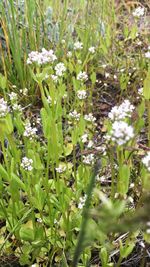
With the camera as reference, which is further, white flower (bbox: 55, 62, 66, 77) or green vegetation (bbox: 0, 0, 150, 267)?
white flower (bbox: 55, 62, 66, 77)

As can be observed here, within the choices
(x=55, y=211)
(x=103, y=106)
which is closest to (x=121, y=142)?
(x=55, y=211)

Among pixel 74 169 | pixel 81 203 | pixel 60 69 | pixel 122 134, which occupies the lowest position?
pixel 122 134

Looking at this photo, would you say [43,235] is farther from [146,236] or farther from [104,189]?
[146,236]

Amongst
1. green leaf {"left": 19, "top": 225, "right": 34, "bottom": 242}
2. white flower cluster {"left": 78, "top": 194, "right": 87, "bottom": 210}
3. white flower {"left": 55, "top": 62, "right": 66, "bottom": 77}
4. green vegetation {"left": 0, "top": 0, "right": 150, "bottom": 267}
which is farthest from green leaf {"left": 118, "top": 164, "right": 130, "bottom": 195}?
white flower {"left": 55, "top": 62, "right": 66, "bottom": 77}

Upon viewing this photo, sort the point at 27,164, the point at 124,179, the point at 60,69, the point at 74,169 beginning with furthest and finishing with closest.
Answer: the point at 60,69, the point at 74,169, the point at 27,164, the point at 124,179

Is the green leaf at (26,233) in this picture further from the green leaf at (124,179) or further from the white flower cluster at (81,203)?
the green leaf at (124,179)

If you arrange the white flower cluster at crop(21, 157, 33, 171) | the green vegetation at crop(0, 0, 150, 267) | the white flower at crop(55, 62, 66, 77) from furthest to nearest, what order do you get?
the white flower at crop(55, 62, 66, 77) → the white flower cluster at crop(21, 157, 33, 171) → the green vegetation at crop(0, 0, 150, 267)

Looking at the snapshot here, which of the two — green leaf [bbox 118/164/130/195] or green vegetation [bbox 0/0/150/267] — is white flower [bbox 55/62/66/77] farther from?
green leaf [bbox 118/164/130/195]

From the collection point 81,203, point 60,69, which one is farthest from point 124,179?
point 60,69

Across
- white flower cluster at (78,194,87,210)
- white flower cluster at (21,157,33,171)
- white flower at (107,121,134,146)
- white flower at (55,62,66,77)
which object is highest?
white flower at (55,62,66,77)

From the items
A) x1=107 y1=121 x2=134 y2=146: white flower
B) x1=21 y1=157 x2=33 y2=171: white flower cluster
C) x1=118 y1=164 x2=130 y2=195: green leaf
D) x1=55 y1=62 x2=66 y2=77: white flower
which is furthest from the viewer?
x1=55 y1=62 x2=66 y2=77: white flower

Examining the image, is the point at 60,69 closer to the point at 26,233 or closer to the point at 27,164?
the point at 27,164
